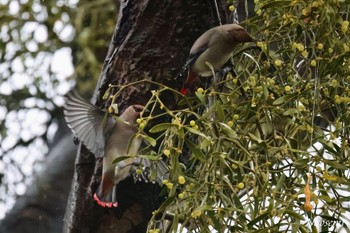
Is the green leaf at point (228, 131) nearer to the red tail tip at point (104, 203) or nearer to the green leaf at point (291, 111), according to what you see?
the green leaf at point (291, 111)

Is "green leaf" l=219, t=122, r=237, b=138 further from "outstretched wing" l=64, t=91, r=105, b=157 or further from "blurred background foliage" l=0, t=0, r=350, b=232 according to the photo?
"outstretched wing" l=64, t=91, r=105, b=157

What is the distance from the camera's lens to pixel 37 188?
2371mm

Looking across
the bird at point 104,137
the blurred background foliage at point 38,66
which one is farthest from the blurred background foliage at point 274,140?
the blurred background foliage at point 38,66

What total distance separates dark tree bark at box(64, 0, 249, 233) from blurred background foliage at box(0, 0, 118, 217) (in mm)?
798

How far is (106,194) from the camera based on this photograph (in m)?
1.49

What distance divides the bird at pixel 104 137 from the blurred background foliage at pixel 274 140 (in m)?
0.10

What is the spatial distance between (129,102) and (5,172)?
108cm

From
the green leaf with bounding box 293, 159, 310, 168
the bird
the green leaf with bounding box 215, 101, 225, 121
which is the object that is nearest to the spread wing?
the bird

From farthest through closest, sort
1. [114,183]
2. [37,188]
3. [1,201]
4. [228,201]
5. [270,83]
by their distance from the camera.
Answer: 1. [1,201]
2. [37,188]
3. [114,183]
4. [270,83]
5. [228,201]

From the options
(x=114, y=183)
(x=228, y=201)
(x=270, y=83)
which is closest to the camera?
(x=228, y=201)

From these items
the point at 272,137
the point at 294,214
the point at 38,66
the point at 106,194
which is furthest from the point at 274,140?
the point at 38,66

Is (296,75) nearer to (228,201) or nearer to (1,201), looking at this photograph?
(228,201)

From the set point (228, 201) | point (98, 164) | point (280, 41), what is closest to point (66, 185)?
point (98, 164)

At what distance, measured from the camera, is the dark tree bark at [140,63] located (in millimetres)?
1560
